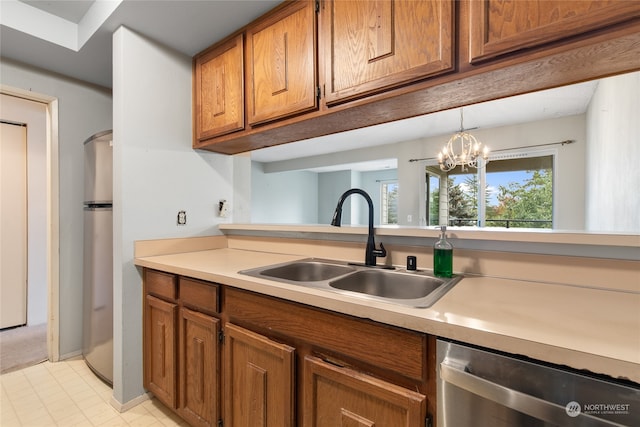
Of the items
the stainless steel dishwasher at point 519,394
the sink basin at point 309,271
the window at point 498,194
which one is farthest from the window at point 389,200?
the stainless steel dishwasher at point 519,394

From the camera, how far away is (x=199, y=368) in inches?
52.9

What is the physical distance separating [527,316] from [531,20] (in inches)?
33.9

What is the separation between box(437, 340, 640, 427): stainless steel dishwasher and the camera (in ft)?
1.78

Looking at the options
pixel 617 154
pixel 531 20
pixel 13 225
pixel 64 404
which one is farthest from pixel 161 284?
pixel 617 154

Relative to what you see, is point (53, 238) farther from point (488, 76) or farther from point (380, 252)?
point (488, 76)

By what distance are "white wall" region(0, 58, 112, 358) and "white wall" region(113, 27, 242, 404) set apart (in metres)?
0.91

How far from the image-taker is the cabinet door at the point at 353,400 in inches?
30.0

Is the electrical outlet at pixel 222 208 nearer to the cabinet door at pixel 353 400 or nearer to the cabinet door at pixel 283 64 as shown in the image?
the cabinet door at pixel 283 64

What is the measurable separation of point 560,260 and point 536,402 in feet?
2.13

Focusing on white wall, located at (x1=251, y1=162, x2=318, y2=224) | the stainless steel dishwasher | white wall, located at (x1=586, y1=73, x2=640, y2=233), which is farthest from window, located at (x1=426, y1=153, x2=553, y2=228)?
the stainless steel dishwasher

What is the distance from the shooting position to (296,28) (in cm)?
141

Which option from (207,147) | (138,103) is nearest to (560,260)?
(207,147)

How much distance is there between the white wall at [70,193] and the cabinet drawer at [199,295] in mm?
1474

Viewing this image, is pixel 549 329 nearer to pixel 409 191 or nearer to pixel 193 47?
pixel 193 47
